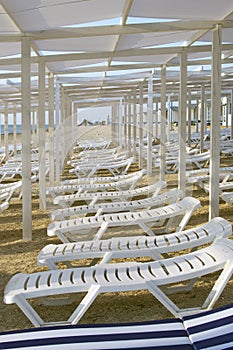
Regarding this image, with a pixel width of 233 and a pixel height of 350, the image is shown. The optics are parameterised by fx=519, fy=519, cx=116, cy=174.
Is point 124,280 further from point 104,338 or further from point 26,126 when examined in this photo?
point 26,126

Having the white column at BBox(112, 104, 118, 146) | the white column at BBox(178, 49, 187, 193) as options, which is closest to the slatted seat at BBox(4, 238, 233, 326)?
the white column at BBox(178, 49, 187, 193)

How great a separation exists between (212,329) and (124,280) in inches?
42.5

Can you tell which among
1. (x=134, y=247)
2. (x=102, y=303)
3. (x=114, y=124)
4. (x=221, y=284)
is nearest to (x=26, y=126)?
(x=134, y=247)

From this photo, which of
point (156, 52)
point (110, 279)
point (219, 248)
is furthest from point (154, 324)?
point (156, 52)

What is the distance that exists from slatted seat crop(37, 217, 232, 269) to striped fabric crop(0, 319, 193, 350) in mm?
1533

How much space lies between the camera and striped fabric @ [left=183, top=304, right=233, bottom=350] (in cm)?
170

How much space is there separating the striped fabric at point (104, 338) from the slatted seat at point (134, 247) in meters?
1.53

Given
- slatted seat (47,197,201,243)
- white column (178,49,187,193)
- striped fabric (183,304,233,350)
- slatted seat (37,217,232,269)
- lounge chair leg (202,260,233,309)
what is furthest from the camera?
white column (178,49,187,193)

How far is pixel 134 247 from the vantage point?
3.62m

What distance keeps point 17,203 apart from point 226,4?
4428 millimetres

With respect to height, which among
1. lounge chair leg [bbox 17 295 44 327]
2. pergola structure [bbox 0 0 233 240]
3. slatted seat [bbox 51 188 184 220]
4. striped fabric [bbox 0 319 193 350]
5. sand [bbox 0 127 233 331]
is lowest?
sand [bbox 0 127 233 331]

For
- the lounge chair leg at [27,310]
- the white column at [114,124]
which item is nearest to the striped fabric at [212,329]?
the lounge chair leg at [27,310]

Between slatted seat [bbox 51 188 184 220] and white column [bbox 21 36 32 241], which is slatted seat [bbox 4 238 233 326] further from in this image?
white column [bbox 21 36 32 241]

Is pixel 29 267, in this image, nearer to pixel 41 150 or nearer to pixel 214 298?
pixel 214 298
